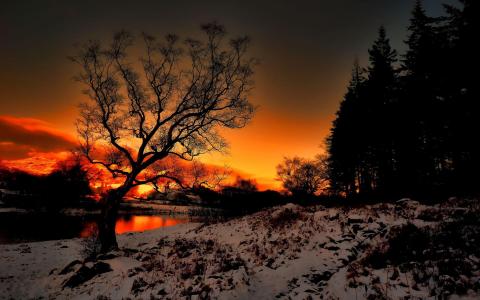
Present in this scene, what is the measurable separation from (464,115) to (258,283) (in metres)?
23.3

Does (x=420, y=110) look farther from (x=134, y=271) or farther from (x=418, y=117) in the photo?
(x=134, y=271)

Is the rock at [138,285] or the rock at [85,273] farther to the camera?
the rock at [85,273]

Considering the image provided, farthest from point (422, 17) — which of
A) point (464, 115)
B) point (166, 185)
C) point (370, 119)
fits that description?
point (166, 185)

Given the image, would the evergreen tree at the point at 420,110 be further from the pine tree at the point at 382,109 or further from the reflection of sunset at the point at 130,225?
the reflection of sunset at the point at 130,225

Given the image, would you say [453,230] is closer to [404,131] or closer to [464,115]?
[464,115]

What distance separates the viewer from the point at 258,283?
9969mm

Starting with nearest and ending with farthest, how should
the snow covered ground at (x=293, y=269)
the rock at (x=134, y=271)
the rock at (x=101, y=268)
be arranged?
the snow covered ground at (x=293, y=269) < the rock at (x=134, y=271) < the rock at (x=101, y=268)

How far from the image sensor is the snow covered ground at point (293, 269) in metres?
7.52

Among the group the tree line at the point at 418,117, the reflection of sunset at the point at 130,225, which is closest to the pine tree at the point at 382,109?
the tree line at the point at 418,117

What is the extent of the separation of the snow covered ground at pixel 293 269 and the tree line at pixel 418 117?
1104 centimetres

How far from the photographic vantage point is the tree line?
871 inches

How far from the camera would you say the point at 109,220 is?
16.1 metres

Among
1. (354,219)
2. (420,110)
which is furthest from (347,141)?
(354,219)

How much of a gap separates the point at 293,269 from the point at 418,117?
87.5ft
